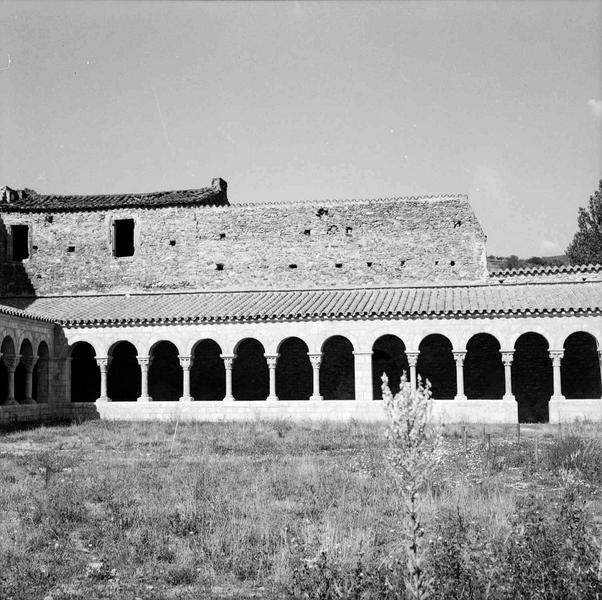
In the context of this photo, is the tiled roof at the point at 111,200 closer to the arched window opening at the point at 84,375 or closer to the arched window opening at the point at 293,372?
the arched window opening at the point at 84,375

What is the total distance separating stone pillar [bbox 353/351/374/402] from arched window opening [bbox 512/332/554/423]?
5.46 metres

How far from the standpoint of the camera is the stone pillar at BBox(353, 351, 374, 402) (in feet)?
78.3

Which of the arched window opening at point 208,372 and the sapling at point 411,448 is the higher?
the arched window opening at point 208,372

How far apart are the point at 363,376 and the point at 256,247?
7.41m

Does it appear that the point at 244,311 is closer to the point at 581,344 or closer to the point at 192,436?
the point at 192,436

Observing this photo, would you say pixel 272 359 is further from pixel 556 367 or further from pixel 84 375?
pixel 84 375

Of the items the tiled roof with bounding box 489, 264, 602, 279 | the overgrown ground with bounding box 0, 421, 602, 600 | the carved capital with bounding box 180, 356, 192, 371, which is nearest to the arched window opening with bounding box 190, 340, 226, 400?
the carved capital with bounding box 180, 356, 192, 371

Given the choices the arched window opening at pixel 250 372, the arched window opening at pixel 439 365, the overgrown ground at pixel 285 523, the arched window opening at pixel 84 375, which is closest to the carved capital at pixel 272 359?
the arched window opening at pixel 250 372

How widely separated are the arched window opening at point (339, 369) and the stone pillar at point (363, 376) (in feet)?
12.2

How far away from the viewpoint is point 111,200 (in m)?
30.5

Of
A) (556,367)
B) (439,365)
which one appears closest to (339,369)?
(439,365)

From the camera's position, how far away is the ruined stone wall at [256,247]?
90.8 feet

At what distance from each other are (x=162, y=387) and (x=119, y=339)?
4.01m

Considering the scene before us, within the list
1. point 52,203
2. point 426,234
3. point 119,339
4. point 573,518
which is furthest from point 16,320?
point 573,518
